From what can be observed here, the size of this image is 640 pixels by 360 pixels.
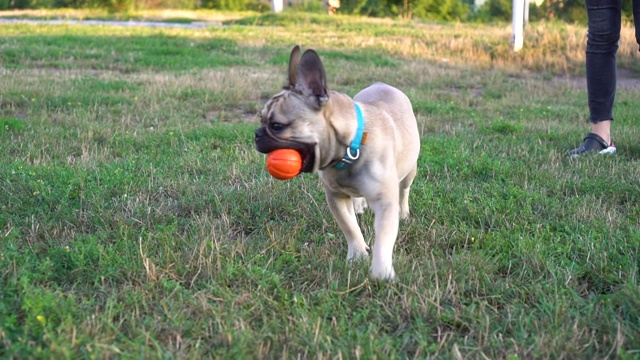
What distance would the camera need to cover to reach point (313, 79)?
10.9ft

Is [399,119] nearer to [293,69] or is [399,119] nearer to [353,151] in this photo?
[353,151]

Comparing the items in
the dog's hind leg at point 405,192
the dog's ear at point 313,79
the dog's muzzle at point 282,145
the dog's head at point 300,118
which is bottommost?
the dog's hind leg at point 405,192

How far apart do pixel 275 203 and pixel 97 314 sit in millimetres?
1836

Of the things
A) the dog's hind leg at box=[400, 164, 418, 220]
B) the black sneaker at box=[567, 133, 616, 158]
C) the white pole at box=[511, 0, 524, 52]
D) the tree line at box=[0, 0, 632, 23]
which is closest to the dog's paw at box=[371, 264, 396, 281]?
the dog's hind leg at box=[400, 164, 418, 220]

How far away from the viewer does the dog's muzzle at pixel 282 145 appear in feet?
11.0

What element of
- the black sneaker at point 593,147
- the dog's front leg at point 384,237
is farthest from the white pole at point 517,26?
the dog's front leg at point 384,237

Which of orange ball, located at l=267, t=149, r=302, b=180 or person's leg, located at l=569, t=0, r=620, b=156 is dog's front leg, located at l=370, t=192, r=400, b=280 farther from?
person's leg, located at l=569, t=0, r=620, b=156

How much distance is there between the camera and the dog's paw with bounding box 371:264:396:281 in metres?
3.42

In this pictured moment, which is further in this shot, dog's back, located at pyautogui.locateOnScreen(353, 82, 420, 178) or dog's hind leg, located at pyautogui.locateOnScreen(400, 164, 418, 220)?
dog's hind leg, located at pyautogui.locateOnScreen(400, 164, 418, 220)

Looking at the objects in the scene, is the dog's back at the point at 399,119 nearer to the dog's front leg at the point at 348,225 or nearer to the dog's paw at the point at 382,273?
the dog's front leg at the point at 348,225

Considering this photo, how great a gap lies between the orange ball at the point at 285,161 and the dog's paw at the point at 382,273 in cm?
62

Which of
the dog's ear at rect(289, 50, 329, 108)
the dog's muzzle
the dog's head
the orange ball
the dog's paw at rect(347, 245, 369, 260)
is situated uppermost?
the dog's ear at rect(289, 50, 329, 108)

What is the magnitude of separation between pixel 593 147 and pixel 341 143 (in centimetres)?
349

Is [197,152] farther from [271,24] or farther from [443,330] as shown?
[271,24]
